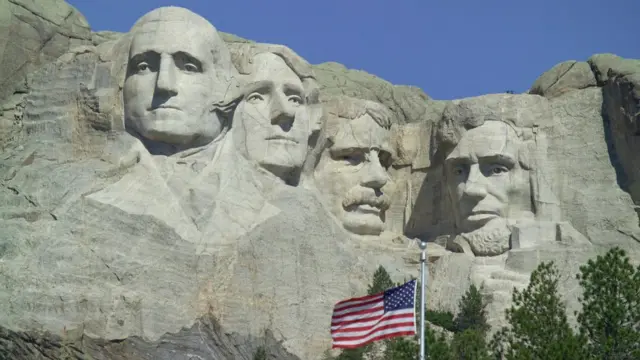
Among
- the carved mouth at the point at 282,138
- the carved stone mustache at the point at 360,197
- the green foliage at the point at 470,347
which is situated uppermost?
the carved mouth at the point at 282,138

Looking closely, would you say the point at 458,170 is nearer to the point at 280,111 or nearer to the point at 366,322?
the point at 280,111

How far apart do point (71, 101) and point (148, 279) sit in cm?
360

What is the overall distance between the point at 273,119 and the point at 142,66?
7.68ft

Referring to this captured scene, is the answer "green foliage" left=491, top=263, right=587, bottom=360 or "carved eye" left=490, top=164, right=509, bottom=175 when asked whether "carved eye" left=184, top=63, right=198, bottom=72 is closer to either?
"carved eye" left=490, top=164, right=509, bottom=175

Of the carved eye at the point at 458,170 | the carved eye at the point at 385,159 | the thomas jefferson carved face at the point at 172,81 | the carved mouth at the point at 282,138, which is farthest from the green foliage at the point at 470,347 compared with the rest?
the carved eye at the point at 385,159

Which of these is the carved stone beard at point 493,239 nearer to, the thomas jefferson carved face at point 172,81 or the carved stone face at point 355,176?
the carved stone face at point 355,176

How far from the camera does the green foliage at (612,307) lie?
26.3m

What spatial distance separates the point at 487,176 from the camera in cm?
3059

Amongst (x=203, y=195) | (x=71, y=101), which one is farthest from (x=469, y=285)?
(x=71, y=101)

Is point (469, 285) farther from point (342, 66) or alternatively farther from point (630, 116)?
point (342, 66)

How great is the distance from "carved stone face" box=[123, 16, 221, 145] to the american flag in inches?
192

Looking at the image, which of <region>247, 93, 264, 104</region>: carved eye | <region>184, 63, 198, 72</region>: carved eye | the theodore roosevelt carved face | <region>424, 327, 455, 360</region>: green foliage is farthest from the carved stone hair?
<region>424, 327, 455, 360</region>: green foliage

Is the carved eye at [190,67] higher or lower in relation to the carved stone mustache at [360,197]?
higher

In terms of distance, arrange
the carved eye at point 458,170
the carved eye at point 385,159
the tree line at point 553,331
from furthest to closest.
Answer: the carved eye at point 385,159 → the carved eye at point 458,170 → the tree line at point 553,331
